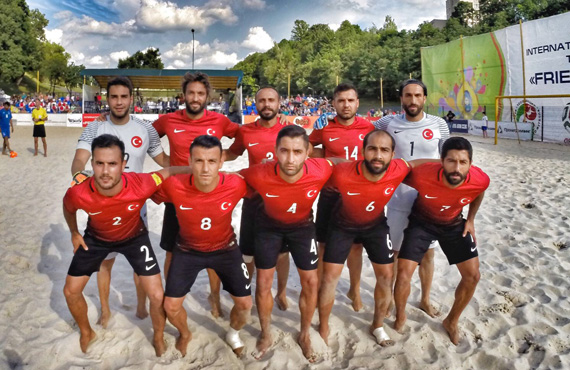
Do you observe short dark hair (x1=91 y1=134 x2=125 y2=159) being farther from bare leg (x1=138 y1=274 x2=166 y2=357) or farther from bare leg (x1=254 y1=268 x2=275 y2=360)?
bare leg (x1=254 y1=268 x2=275 y2=360)

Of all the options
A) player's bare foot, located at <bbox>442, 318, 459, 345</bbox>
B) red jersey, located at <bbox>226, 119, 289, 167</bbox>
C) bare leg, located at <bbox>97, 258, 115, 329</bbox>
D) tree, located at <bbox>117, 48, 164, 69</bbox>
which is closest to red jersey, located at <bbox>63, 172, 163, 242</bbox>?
bare leg, located at <bbox>97, 258, 115, 329</bbox>

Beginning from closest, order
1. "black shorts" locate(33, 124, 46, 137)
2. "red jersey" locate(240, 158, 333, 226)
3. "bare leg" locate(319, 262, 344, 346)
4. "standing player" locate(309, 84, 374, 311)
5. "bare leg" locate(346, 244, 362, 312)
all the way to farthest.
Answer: "red jersey" locate(240, 158, 333, 226) < "bare leg" locate(319, 262, 344, 346) < "standing player" locate(309, 84, 374, 311) < "bare leg" locate(346, 244, 362, 312) < "black shorts" locate(33, 124, 46, 137)

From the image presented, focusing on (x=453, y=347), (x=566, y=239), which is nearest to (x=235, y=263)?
(x=453, y=347)

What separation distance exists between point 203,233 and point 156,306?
0.79 metres

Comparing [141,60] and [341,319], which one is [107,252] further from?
[141,60]

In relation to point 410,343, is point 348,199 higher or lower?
higher

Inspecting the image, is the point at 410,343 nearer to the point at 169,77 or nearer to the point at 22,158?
the point at 22,158

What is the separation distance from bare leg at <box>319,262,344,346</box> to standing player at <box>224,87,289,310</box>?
64 cm

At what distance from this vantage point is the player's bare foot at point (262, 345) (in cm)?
386

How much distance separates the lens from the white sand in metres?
3.74

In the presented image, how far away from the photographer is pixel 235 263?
3785 millimetres

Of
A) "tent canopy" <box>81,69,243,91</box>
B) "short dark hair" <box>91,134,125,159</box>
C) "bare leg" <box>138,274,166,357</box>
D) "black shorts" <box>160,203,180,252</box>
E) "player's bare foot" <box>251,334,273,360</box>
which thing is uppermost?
"tent canopy" <box>81,69,243,91</box>

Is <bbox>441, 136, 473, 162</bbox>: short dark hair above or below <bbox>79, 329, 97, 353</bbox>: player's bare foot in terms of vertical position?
above

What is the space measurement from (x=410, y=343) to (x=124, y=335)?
2844mm
